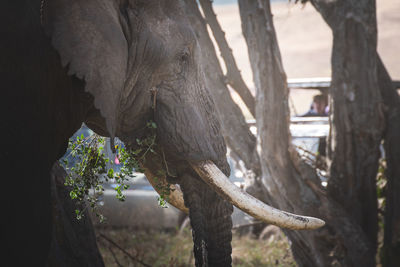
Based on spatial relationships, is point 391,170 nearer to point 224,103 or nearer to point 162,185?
point 224,103

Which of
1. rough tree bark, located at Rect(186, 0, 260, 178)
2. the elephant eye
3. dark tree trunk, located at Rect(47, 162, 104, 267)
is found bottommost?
dark tree trunk, located at Rect(47, 162, 104, 267)

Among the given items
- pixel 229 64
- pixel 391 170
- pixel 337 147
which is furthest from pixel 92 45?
pixel 391 170

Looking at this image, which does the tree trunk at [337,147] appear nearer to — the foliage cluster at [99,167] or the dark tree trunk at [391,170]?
the dark tree trunk at [391,170]

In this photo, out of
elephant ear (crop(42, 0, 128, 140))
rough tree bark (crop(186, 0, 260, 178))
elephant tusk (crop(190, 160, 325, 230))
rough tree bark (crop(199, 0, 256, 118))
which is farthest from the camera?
rough tree bark (crop(199, 0, 256, 118))

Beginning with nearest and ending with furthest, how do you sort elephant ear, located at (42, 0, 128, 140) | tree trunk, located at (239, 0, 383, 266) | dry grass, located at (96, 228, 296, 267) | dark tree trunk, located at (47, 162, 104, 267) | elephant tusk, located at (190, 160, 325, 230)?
elephant ear, located at (42, 0, 128, 140)
elephant tusk, located at (190, 160, 325, 230)
dark tree trunk, located at (47, 162, 104, 267)
tree trunk, located at (239, 0, 383, 266)
dry grass, located at (96, 228, 296, 267)

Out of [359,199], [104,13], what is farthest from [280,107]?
[104,13]

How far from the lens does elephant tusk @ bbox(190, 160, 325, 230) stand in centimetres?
312

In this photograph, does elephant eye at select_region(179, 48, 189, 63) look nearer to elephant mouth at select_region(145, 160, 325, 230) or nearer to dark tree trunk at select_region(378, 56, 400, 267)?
elephant mouth at select_region(145, 160, 325, 230)

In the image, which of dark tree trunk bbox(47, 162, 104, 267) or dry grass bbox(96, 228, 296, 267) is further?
dry grass bbox(96, 228, 296, 267)

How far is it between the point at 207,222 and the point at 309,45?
57969mm

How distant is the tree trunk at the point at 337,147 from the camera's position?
5363 mm

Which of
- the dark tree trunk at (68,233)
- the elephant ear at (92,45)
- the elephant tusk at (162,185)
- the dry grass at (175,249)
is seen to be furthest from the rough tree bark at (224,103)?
the elephant ear at (92,45)

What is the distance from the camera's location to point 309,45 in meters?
59.1

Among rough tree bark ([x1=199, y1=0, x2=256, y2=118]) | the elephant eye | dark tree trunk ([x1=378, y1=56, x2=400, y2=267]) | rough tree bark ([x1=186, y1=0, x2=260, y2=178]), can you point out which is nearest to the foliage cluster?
the elephant eye
